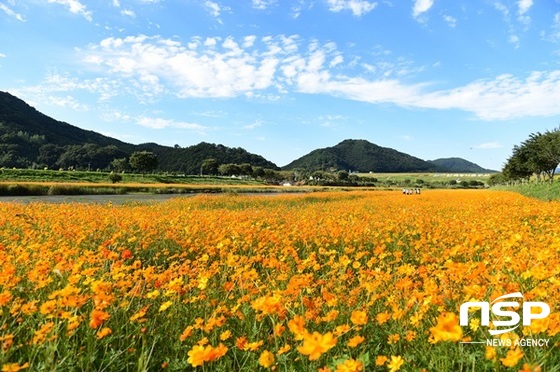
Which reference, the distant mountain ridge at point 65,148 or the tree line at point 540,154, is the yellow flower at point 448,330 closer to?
the tree line at point 540,154

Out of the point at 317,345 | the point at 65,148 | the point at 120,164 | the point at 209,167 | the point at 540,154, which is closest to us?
the point at 317,345

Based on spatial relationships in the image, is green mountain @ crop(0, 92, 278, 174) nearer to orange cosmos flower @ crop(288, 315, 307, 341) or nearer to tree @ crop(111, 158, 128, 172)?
tree @ crop(111, 158, 128, 172)

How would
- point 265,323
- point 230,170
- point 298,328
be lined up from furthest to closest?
point 230,170 → point 265,323 → point 298,328

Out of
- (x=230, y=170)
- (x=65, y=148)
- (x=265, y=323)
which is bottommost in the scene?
(x=265, y=323)

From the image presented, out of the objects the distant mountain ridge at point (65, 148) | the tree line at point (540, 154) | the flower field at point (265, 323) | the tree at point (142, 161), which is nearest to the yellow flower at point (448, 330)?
the flower field at point (265, 323)

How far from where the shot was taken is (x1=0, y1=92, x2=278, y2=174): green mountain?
4481 inches

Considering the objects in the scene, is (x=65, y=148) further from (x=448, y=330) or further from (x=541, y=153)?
(x=448, y=330)

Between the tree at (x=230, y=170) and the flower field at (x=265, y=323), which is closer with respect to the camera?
the flower field at (x=265, y=323)

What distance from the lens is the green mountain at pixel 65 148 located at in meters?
114

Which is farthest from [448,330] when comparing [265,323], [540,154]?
[540,154]

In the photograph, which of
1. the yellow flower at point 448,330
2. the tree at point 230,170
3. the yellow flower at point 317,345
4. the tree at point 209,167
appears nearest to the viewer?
the yellow flower at point 317,345

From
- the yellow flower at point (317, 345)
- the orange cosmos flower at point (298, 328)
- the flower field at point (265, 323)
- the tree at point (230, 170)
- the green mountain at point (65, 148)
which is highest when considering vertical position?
the green mountain at point (65, 148)

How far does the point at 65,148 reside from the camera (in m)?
125

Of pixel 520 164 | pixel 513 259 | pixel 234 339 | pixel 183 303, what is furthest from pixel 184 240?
pixel 520 164
